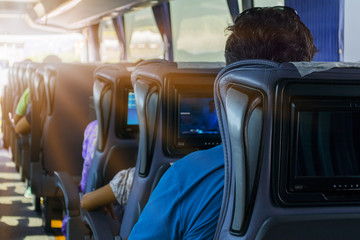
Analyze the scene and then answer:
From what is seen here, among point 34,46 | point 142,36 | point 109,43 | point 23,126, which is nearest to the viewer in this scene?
point 23,126

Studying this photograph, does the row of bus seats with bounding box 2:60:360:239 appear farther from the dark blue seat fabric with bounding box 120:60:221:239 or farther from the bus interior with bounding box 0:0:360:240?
the dark blue seat fabric with bounding box 120:60:221:239

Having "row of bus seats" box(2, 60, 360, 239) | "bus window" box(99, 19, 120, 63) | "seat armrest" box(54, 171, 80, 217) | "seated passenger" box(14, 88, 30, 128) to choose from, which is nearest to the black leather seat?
"seat armrest" box(54, 171, 80, 217)

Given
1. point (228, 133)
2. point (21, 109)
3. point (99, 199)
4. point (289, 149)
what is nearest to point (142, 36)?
point (21, 109)

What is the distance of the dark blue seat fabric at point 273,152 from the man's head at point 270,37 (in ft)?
0.49

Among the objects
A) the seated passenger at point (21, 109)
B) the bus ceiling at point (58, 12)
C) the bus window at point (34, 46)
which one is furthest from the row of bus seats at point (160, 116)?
the bus window at point (34, 46)

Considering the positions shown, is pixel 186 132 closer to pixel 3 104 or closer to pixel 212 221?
pixel 212 221

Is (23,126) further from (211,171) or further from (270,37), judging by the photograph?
(270,37)

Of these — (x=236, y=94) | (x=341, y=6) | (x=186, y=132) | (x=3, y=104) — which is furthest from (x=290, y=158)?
(x=3, y=104)

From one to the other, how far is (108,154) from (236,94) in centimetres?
189

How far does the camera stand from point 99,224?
277 cm

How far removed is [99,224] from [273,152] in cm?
186

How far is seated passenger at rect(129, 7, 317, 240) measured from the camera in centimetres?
128

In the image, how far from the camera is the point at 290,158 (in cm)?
109

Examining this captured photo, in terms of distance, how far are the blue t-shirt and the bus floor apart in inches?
140
